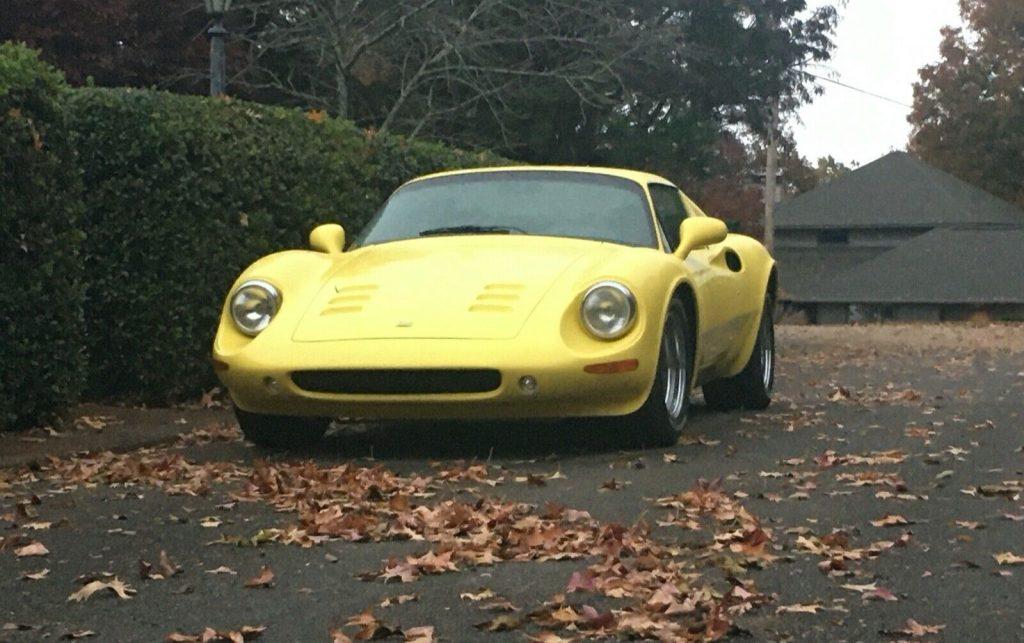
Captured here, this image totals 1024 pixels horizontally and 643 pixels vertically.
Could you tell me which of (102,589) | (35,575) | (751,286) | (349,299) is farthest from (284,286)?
(102,589)

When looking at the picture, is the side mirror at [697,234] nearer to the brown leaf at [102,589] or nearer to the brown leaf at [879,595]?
the brown leaf at [879,595]

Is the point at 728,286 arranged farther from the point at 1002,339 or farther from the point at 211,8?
the point at 1002,339

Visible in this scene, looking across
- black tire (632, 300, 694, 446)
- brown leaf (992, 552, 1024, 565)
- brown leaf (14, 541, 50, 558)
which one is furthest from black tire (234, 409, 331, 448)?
brown leaf (992, 552, 1024, 565)

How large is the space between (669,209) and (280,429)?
279 cm

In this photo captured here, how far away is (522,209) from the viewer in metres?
9.88

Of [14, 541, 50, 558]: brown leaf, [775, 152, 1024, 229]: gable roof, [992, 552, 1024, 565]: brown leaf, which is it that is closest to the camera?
[992, 552, 1024, 565]: brown leaf

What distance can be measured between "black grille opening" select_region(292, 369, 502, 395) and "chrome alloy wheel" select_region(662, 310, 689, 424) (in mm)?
1068

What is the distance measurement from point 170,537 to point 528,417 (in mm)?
2608

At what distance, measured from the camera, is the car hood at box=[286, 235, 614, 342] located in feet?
27.6

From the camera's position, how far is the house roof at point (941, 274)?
7444cm

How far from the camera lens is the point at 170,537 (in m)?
6.26

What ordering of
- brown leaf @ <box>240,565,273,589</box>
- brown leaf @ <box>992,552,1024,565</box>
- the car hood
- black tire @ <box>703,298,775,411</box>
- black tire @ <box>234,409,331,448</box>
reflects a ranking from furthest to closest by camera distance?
black tire @ <box>703,298,775,411</box>
black tire @ <box>234,409,331,448</box>
the car hood
brown leaf @ <box>992,552,1024,565</box>
brown leaf @ <box>240,565,273,589</box>

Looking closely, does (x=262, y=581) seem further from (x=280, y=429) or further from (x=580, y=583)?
(x=280, y=429)

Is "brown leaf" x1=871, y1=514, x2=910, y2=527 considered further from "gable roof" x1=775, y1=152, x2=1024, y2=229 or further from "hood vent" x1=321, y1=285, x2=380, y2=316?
"gable roof" x1=775, y1=152, x2=1024, y2=229
